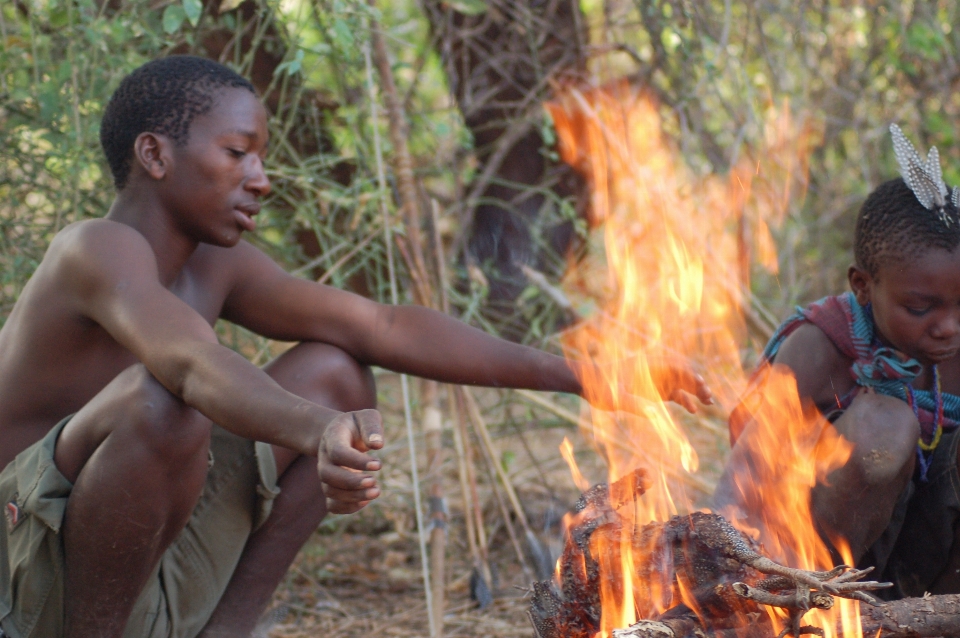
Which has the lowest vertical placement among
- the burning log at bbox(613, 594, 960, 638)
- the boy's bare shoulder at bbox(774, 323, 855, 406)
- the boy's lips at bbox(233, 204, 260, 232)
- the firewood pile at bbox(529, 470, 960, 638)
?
the burning log at bbox(613, 594, 960, 638)

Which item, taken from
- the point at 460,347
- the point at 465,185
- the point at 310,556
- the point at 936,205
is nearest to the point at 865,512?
the point at 936,205

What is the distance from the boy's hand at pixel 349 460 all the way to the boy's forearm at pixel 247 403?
0.19 feet

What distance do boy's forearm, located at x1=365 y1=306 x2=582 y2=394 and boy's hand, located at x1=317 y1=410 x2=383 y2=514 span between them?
719 millimetres

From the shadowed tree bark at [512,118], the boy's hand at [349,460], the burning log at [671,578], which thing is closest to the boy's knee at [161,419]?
the boy's hand at [349,460]

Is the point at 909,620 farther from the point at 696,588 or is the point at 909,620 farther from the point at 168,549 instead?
the point at 168,549

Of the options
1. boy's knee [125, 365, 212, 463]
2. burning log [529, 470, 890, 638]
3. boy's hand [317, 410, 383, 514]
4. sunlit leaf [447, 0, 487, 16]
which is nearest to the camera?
boy's hand [317, 410, 383, 514]

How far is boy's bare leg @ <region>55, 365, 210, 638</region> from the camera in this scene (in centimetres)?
171

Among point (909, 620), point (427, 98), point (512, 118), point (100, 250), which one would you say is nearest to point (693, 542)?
point (909, 620)

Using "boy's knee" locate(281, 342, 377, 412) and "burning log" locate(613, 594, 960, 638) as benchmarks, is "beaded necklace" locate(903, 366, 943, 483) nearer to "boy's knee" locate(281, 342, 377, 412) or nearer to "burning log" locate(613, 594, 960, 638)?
"burning log" locate(613, 594, 960, 638)

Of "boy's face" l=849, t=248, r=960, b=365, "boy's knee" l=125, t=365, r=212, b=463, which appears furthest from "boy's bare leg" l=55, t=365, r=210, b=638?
"boy's face" l=849, t=248, r=960, b=365

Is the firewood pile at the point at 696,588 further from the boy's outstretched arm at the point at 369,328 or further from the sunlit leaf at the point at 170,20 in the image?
the sunlit leaf at the point at 170,20

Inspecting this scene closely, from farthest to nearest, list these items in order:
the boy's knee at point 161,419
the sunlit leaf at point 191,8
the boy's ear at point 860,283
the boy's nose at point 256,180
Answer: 1. the sunlit leaf at point 191,8
2. the boy's ear at point 860,283
3. the boy's nose at point 256,180
4. the boy's knee at point 161,419

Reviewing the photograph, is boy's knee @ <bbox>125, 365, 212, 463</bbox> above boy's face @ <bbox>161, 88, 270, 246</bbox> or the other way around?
the other way around

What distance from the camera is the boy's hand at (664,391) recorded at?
193 centimetres
